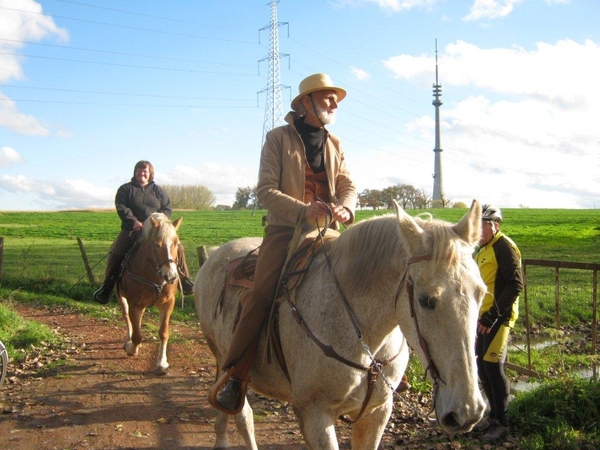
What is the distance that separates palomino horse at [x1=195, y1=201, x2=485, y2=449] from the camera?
271cm

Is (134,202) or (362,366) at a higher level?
(134,202)

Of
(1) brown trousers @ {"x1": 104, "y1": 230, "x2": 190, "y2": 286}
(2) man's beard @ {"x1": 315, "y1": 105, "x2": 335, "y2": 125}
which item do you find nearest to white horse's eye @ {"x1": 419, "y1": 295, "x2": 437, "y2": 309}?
(2) man's beard @ {"x1": 315, "y1": 105, "x2": 335, "y2": 125}

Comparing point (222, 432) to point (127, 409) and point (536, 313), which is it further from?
point (536, 313)

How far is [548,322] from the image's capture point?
12070 mm

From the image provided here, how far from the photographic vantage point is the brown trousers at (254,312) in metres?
3.93

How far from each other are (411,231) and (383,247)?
43 centimetres

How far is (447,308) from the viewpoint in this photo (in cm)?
273

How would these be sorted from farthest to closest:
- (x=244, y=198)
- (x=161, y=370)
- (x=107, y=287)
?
(x=244, y=198)
(x=107, y=287)
(x=161, y=370)

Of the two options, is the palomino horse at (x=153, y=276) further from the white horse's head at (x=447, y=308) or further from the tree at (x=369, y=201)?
the white horse's head at (x=447, y=308)

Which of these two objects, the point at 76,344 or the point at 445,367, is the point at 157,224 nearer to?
the point at 76,344

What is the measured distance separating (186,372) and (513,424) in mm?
4699

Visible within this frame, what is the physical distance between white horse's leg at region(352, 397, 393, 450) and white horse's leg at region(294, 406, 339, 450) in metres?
0.44

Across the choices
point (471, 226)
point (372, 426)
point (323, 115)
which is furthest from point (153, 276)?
point (471, 226)

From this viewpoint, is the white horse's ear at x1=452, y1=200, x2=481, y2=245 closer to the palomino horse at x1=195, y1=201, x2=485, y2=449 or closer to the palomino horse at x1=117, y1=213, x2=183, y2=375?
the palomino horse at x1=195, y1=201, x2=485, y2=449
